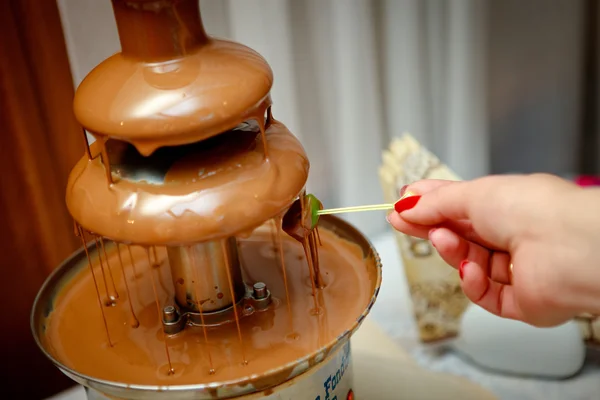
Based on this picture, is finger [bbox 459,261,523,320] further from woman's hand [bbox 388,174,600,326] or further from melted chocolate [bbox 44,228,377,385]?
melted chocolate [bbox 44,228,377,385]

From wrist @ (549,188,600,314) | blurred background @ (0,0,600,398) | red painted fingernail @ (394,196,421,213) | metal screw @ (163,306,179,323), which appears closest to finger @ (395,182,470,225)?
red painted fingernail @ (394,196,421,213)

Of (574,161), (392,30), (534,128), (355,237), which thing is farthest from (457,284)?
(574,161)

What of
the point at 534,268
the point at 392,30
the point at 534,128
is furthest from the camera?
the point at 534,128

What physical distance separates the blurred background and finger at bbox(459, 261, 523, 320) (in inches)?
25.0

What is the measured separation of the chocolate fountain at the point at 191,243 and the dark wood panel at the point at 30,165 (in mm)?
249

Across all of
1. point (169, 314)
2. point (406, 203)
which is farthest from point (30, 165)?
point (406, 203)

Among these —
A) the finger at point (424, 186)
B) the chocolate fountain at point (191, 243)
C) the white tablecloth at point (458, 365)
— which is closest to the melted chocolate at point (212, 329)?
the chocolate fountain at point (191, 243)

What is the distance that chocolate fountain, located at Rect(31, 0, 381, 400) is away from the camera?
0.62 meters

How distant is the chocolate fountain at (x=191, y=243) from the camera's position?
0.62m

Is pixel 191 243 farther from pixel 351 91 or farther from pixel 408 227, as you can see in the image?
pixel 351 91

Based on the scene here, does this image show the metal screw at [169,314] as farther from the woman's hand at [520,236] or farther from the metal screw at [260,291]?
the woman's hand at [520,236]

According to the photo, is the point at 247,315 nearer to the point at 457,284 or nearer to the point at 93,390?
the point at 93,390

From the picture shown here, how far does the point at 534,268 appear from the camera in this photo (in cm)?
61

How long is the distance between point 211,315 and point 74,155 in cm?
43
